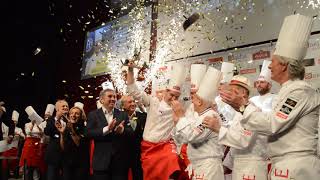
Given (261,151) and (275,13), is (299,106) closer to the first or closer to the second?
(261,151)

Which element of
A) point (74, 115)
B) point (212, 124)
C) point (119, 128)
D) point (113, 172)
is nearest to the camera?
point (212, 124)

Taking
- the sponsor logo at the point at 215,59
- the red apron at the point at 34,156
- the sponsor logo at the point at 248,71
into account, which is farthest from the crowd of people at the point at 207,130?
the red apron at the point at 34,156

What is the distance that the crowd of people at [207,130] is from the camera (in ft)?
8.84

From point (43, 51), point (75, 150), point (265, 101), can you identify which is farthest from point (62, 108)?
point (43, 51)

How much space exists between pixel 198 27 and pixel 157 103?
304 centimetres

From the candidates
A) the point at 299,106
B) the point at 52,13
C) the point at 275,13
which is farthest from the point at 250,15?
the point at 52,13

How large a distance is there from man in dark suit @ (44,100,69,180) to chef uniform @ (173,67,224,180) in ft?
10.2

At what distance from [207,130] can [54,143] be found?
359 centimetres

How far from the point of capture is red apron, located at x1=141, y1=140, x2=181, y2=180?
493 centimetres

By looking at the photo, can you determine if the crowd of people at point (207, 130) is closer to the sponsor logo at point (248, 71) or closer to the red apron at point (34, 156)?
the sponsor logo at point (248, 71)

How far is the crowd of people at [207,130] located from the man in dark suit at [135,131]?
0.01 meters

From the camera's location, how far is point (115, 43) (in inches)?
422

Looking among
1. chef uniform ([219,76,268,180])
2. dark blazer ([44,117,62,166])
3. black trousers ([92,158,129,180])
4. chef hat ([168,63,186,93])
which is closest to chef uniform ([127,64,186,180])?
chef hat ([168,63,186,93])

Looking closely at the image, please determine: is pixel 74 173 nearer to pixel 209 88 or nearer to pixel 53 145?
pixel 53 145
